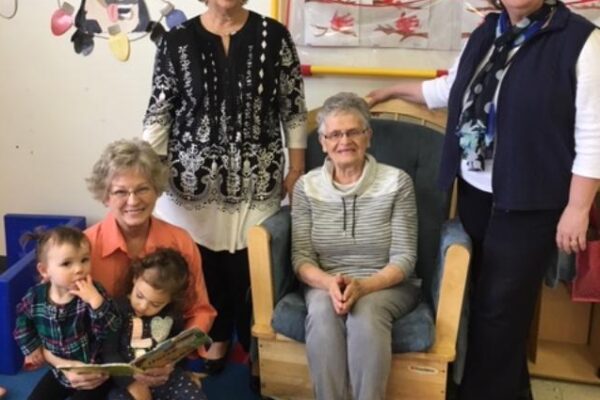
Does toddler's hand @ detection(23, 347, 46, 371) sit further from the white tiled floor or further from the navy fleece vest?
the white tiled floor

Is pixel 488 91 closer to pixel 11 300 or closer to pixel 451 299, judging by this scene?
pixel 451 299

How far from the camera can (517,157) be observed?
1.66m

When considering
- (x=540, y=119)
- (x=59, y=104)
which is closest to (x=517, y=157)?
(x=540, y=119)

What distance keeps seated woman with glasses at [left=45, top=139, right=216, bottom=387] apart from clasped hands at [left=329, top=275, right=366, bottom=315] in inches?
13.9

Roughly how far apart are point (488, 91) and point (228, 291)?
1.07 metres

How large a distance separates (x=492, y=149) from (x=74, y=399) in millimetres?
1248

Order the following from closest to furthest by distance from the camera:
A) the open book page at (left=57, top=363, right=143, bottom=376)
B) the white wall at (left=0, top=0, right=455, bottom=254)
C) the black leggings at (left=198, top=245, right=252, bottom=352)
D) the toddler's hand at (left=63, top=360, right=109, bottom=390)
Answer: the open book page at (left=57, top=363, right=143, bottom=376)
the toddler's hand at (left=63, top=360, right=109, bottom=390)
the black leggings at (left=198, top=245, right=252, bottom=352)
the white wall at (left=0, top=0, right=455, bottom=254)

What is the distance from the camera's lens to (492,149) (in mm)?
1729

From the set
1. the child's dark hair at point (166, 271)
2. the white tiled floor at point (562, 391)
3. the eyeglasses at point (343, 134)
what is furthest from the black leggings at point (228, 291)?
the white tiled floor at point (562, 391)

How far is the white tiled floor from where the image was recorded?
87.2 inches

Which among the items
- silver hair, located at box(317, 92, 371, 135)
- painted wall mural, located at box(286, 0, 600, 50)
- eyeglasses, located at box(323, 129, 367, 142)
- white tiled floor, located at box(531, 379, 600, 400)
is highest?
painted wall mural, located at box(286, 0, 600, 50)

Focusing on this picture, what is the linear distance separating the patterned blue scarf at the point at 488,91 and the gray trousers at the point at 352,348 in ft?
1.57

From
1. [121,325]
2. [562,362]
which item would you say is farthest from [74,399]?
[562,362]

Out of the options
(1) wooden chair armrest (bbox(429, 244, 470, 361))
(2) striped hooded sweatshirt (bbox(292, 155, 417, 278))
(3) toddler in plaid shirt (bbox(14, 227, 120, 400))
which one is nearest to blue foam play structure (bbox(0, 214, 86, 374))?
(3) toddler in plaid shirt (bbox(14, 227, 120, 400))
